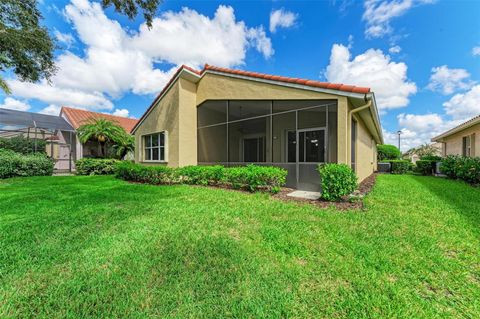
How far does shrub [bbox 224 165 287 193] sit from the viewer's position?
6.80 m

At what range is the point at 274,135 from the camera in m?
10.0

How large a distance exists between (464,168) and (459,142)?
6792 mm

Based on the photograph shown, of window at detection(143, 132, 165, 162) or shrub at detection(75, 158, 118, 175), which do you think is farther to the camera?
shrub at detection(75, 158, 118, 175)

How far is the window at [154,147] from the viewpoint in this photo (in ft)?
37.8

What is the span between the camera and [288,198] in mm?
6273

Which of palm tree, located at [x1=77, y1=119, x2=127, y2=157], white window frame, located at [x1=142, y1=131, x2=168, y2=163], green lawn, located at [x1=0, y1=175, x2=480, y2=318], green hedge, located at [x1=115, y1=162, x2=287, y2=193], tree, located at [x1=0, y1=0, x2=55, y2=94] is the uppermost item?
tree, located at [x1=0, y1=0, x2=55, y2=94]

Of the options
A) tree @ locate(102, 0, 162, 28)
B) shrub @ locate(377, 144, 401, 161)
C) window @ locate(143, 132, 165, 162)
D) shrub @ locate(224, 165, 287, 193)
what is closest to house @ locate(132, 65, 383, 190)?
window @ locate(143, 132, 165, 162)

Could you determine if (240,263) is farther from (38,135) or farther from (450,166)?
(38,135)

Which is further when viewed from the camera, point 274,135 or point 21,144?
point 21,144

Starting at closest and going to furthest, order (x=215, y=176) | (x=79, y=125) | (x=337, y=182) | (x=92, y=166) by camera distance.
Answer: (x=337, y=182) → (x=215, y=176) → (x=92, y=166) → (x=79, y=125)

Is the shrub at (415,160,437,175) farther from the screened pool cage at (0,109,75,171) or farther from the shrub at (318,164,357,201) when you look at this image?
the screened pool cage at (0,109,75,171)

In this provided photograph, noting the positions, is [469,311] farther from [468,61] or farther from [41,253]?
[468,61]

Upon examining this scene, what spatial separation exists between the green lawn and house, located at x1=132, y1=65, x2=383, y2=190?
335 centimetres

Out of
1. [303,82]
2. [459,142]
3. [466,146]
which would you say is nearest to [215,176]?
[303,82]
